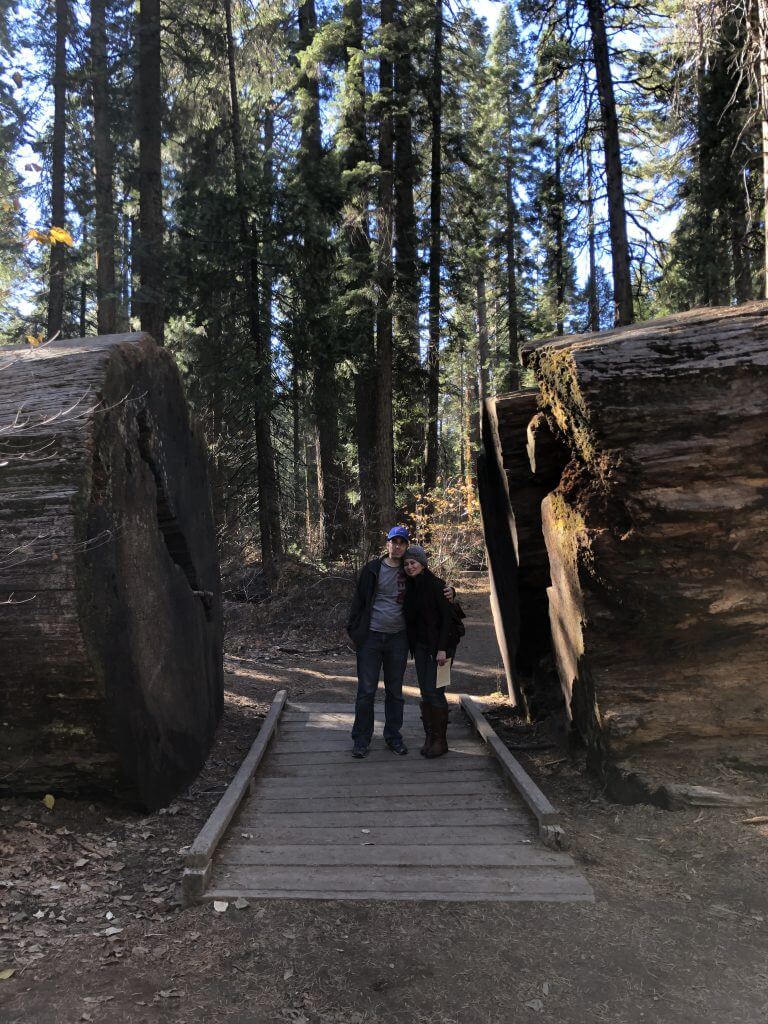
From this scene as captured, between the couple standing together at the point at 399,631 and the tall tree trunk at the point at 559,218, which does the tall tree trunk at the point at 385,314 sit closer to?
the tall tree trunk at the point at 559,218

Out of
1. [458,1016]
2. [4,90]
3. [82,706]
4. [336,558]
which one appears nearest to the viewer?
[458,1016]

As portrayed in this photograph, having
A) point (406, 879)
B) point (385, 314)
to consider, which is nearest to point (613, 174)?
point (385, 314)

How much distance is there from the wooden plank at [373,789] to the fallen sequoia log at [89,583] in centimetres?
71

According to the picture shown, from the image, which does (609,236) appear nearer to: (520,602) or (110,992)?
(520,602)

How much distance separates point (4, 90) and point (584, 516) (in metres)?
18.5

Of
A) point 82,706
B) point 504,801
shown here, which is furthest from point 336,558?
point 82,706

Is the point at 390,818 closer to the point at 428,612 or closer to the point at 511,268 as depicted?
the point at 428,612

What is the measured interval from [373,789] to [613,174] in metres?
12.1

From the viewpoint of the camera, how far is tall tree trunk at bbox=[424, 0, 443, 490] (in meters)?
18.0

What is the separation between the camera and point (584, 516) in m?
5.11

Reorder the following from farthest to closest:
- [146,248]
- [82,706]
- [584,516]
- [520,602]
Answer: [146,248] → [520,602] → [584,516] → [82,706]

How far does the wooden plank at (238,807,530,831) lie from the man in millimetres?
1283

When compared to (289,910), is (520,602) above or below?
above

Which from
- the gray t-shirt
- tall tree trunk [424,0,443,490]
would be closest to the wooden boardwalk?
the gray t-shirt
